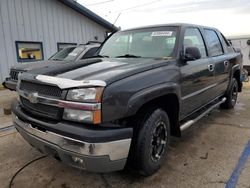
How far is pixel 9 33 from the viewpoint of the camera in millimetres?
10297

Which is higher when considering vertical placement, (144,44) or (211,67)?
(144,44)

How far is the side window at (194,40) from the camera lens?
140 inches

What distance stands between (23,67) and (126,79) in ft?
15.6

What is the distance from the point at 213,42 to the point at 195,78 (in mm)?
1484

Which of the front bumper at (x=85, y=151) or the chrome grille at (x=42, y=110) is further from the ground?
the chrome grille at (x=42, y=110)

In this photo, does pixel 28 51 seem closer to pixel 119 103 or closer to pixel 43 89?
pixel 43 89

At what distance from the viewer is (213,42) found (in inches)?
180

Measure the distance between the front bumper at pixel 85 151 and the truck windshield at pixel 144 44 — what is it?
1.52 meters

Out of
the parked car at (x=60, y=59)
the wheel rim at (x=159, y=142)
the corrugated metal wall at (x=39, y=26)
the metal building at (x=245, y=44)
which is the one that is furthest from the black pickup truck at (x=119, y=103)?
the metal building at (x=245, y=44)

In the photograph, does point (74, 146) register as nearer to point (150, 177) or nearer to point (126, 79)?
point (126, 79)

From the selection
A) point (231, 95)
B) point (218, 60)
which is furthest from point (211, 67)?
point (231, 95)

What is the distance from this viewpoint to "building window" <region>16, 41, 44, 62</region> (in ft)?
35.3

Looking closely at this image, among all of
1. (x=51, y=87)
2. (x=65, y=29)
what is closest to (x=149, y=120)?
(x=51, y=87)

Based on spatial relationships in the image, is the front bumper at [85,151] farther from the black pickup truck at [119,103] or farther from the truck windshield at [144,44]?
the truck windshield at [144,44]
